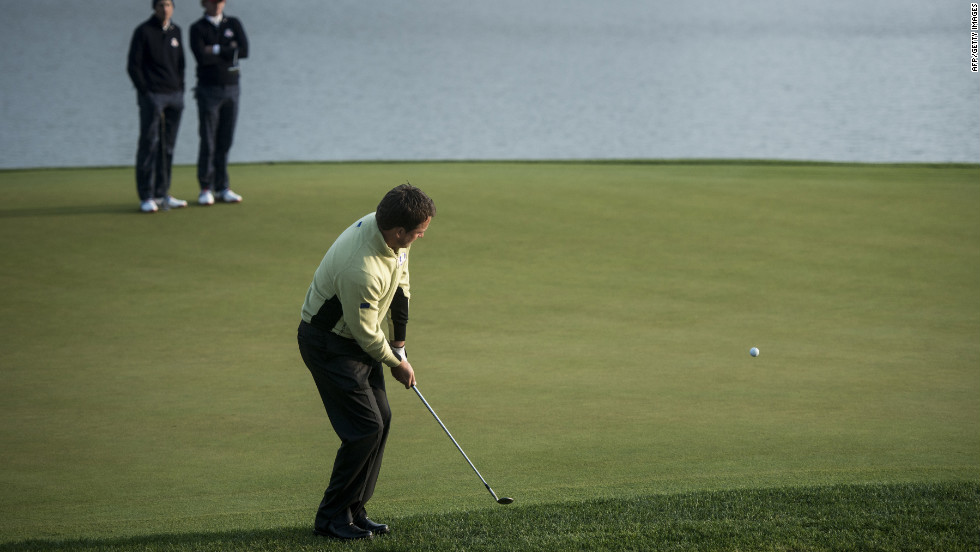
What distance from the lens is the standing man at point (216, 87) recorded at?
10.4m

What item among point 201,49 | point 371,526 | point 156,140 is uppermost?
point 201,49

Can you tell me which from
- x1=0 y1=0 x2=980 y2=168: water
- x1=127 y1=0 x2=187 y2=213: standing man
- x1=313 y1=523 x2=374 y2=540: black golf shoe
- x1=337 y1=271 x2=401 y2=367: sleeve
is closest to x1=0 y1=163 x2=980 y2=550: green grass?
x1=313 y1=523 x2=374 y2=540: black golf shoe

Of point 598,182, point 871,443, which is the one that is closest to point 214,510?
point 871,443

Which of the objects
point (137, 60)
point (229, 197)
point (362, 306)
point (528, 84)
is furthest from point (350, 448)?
point (528, 84)

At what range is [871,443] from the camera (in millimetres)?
4789

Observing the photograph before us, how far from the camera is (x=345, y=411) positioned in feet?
12.9

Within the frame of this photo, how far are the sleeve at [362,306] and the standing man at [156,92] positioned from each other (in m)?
6.82

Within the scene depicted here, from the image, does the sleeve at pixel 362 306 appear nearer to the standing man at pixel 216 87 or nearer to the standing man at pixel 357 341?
the standing man at pixel 357 341

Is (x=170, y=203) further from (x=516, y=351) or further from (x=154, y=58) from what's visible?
(x=516, y=351)

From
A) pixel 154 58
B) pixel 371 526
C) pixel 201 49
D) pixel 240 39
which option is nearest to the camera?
pixel 371 526

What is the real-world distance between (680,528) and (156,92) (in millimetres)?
7929

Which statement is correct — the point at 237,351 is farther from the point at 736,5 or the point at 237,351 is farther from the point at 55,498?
the point at 736,5

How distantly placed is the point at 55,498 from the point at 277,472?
89 cm

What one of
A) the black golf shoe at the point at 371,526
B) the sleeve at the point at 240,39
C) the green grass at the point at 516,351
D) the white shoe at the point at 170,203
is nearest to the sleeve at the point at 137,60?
the sleeve at the point at 240,39
